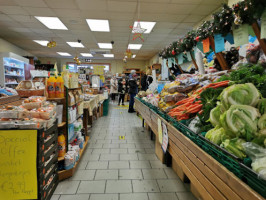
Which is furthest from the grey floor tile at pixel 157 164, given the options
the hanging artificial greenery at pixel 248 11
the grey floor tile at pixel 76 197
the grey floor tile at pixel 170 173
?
the hanging artificial greenery at pixel 248 11

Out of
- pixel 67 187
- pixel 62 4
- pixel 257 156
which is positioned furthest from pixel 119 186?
pixel 62 4

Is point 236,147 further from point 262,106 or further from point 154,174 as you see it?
point 154,174

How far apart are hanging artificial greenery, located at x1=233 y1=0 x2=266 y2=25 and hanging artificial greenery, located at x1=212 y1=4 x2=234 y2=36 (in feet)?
0.39

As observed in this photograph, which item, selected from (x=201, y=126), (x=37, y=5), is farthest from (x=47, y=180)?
(x=37, y=5)

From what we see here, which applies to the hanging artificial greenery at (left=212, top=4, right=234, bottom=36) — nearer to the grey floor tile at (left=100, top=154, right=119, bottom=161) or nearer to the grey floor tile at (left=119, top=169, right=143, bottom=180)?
the grey floor tile at (left=119, top=169, right=143, bottom=180)

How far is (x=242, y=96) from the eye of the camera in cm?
104

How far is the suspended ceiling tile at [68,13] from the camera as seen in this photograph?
5.28m

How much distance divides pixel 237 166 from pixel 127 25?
6684 millimetres

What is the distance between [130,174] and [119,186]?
1.06ft

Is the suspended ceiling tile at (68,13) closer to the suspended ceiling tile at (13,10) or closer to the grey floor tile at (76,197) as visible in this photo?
the suspended ceiling tile at (13,10)

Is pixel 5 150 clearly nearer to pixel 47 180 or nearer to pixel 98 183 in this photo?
pixel 47 180

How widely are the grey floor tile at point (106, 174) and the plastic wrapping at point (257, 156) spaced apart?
1.93m

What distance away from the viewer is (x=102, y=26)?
22.3 feet

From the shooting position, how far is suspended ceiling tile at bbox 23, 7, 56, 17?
17.3ft
